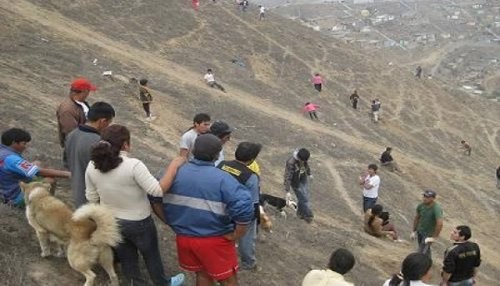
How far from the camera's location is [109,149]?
4473 millimetres

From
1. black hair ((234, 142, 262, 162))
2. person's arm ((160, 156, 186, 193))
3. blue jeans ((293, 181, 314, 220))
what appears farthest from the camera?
blue jeans ((293, 181, 314, 220))

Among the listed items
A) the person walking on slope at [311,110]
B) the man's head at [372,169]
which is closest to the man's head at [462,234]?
the man's head at [372,169]

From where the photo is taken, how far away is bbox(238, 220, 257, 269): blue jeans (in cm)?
673

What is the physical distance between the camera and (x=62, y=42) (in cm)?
2048

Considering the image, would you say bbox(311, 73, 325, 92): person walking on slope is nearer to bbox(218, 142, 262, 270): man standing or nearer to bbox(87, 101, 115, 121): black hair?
bbox(218, 142, 262, 270): man standing

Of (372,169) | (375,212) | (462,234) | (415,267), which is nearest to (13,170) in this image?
(415,267)

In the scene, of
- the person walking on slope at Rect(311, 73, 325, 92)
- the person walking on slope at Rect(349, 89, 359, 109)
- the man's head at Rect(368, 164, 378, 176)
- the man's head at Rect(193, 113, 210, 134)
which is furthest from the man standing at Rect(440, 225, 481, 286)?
the person walking on slope at Rect(311, 73, 325, 92)

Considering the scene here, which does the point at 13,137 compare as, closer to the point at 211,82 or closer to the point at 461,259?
the point at 461,259

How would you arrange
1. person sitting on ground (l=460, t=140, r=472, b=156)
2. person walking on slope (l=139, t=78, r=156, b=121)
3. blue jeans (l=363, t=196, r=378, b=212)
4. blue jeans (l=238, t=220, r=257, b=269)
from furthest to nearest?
person sitting on ground (l=460, t=140, r=472, b=156) → person walking on slope (l=139, t=78, r=156, b=121) → blue jeans (l=363, t=196, r=378, b=212) → blue jeans (l=238, t=220, r=257, b=269)

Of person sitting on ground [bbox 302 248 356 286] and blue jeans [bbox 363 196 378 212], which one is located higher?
person sitting on ground [bbox 302 248 356 286]

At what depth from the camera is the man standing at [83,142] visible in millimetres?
5109

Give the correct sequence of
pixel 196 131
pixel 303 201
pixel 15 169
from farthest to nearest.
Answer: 1. pixel 303 201
2. pixel 196 131
3. pixel 15 169

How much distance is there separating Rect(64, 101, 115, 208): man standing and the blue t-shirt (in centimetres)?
76

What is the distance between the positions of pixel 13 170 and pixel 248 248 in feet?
9.61
